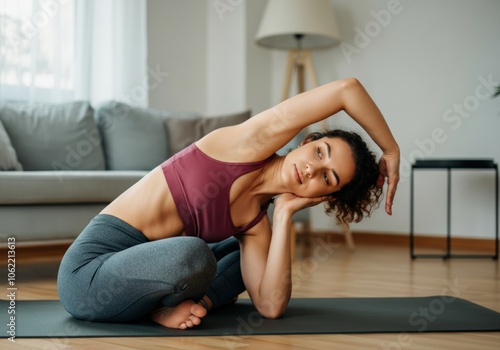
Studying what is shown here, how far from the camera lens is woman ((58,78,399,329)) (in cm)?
166

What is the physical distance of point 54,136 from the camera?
11.1 feet

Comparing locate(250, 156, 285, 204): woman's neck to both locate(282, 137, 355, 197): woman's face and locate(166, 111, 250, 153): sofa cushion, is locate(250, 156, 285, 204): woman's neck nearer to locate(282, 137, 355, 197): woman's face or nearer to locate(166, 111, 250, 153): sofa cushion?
locate(282, 137, 355, 197): woman's face

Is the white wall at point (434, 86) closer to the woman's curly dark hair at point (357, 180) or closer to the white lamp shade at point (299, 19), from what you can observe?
the white lamp shade at point (299, 19)

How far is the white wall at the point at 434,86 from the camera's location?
4.08 meters

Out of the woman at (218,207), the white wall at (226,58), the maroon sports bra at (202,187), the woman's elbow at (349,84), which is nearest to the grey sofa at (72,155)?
the white wall at (226,58)

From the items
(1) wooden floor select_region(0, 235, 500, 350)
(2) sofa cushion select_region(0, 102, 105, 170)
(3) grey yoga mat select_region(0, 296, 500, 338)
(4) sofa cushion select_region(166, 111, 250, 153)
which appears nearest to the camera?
(1) wooden floor select_region(0, 235, 500, 350)

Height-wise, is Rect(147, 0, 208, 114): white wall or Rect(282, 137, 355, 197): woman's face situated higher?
Rect(147, 0, 208, 114): white wall

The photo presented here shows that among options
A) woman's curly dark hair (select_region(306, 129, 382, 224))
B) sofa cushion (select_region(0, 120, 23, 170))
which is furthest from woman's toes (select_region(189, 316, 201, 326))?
sofa cushion (select_region(0, 120, 23, 170))

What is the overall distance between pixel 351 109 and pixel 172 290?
2.04ft

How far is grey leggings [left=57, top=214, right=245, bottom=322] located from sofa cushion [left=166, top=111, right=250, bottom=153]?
201 centimetres

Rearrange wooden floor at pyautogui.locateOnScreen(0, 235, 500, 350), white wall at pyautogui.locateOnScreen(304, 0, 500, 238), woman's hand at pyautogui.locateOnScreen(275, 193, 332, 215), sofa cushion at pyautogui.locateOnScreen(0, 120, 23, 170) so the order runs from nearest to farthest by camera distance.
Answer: wooden floor at pyautogui.locateOnScreen(0, 235, 500, 350)
woman's hand at pyautogui.locateOnScreen(275, 193, 332, 215)
sofa cushion at pyautogui.locateOnScreen(0, 120, 23, 170)
white wall at pyautogui.locateOnScreen(304, 0, 500, 238)

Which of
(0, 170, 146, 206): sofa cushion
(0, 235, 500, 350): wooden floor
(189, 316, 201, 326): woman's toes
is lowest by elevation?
(0, 235, 500, 350): wooden floor

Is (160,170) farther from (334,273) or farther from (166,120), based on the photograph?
(166,120)

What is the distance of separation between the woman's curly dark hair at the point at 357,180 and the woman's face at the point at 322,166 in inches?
0.9
